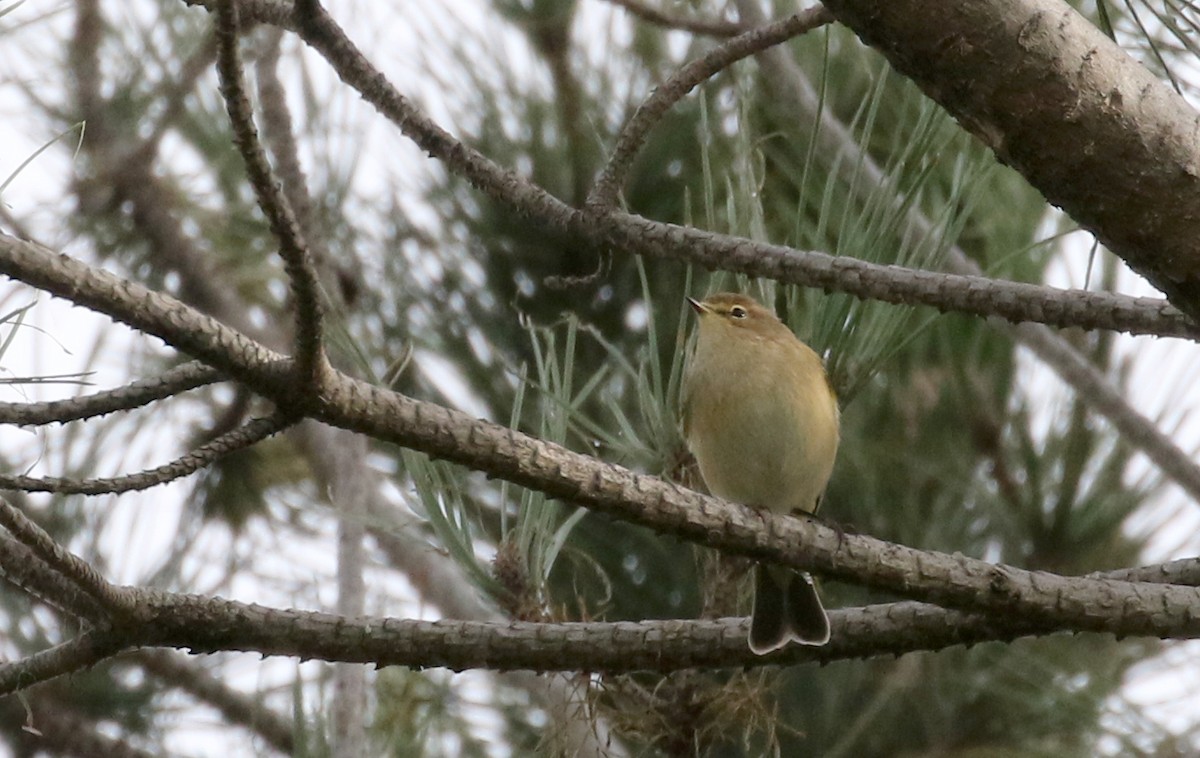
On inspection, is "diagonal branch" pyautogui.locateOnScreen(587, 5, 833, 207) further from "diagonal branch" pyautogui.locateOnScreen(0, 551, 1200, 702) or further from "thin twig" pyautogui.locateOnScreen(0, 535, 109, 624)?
"thin twig" pyautogui.locateOnScreen(0, 535, 109, 624)

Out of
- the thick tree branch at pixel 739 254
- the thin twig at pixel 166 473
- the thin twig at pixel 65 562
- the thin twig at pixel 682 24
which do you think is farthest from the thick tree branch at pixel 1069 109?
the thin twig at pixel 682 24

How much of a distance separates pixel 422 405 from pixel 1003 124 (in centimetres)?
69

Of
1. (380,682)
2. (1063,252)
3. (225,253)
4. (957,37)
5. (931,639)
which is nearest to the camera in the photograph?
(957,37)

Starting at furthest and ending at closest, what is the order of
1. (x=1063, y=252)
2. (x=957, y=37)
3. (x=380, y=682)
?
(x=1063, y=252)
(x=380, y=682)
(x=957, y=37)

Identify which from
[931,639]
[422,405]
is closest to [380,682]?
[931,639]

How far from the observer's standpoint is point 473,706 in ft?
12.6

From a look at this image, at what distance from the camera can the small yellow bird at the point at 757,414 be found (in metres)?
3.28

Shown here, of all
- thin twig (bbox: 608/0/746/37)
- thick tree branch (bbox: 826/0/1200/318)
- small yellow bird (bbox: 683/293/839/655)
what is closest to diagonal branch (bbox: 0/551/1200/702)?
thick tree branch (bbox: 826/0/1200/318)

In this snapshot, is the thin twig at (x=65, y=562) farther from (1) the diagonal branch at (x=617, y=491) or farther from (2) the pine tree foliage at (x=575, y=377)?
(2) the pine tree foliage at (x=575, y=377)

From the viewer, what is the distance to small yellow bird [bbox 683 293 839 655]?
3.28 meters

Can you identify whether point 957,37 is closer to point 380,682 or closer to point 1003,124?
point 1003,124

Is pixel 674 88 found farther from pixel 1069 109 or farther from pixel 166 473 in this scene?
pixel 166 473

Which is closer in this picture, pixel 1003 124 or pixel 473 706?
pixel 1003 124

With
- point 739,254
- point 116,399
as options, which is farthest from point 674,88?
point 116,399
